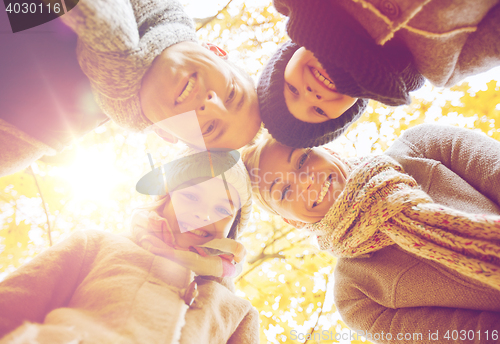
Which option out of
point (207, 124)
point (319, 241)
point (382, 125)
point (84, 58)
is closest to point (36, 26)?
point (84, 58)

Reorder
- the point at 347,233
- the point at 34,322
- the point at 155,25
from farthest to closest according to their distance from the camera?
the point at 347,233, the point at 155,25, the point at 34,322

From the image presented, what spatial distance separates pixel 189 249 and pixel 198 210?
154 mm

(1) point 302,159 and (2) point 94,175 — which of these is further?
(2) point 94,175

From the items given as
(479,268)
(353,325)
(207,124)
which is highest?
(207,124)

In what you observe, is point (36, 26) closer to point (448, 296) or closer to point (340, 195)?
point (340, 195)

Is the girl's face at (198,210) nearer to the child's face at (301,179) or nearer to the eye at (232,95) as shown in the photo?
the child's face at (301,179)

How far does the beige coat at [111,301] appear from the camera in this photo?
53cm

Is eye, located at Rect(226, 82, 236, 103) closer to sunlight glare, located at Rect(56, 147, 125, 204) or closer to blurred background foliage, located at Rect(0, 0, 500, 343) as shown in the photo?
blurred background foliage, located at Rect(0, 0, 500, 343)

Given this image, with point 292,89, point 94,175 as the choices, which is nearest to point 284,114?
point 292,89

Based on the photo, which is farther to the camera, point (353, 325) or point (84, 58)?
point (353, 325)

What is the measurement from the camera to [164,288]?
2.30 ft

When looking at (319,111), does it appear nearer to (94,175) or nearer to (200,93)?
(200,93)

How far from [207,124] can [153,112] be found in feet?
0.58

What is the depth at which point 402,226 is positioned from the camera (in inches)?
28.1
